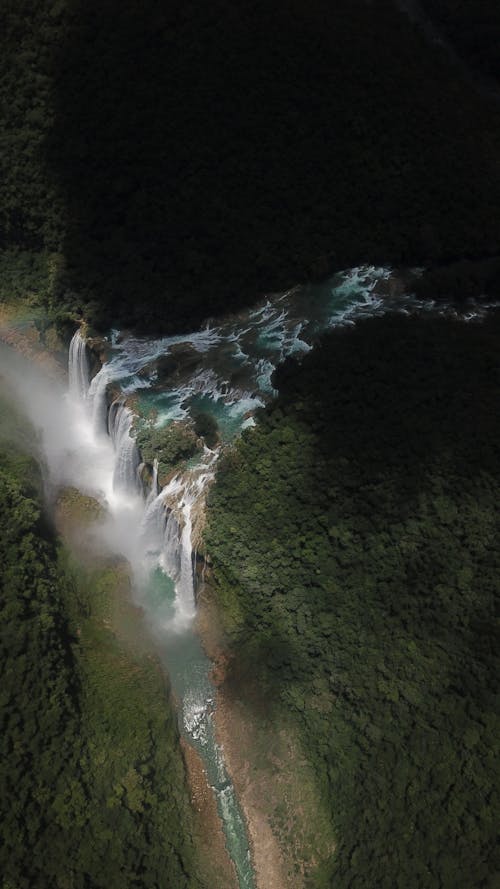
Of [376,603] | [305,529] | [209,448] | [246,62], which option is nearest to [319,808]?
[376,603]

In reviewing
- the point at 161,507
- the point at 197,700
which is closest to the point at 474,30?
the point at 161,507

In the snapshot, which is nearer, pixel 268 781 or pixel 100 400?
pixel 268 781

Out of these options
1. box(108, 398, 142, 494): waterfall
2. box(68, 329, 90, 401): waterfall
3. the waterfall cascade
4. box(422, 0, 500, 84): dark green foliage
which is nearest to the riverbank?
the waterfall cascade

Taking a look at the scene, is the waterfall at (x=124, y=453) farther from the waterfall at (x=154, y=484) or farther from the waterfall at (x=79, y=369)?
the waterfall at (x=79, y=369)

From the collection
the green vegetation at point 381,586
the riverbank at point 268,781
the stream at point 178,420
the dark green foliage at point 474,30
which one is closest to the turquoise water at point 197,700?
the stream at point 178,420

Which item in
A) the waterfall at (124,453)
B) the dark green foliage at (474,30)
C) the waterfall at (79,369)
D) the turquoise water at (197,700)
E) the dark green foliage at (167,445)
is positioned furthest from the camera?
the dark green foliage at (474,30)

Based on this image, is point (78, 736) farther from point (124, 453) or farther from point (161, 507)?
point (124, 453)

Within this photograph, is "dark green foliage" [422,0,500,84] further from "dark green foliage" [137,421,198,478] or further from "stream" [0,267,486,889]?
"dark green foliage" [137,421,198,478]
